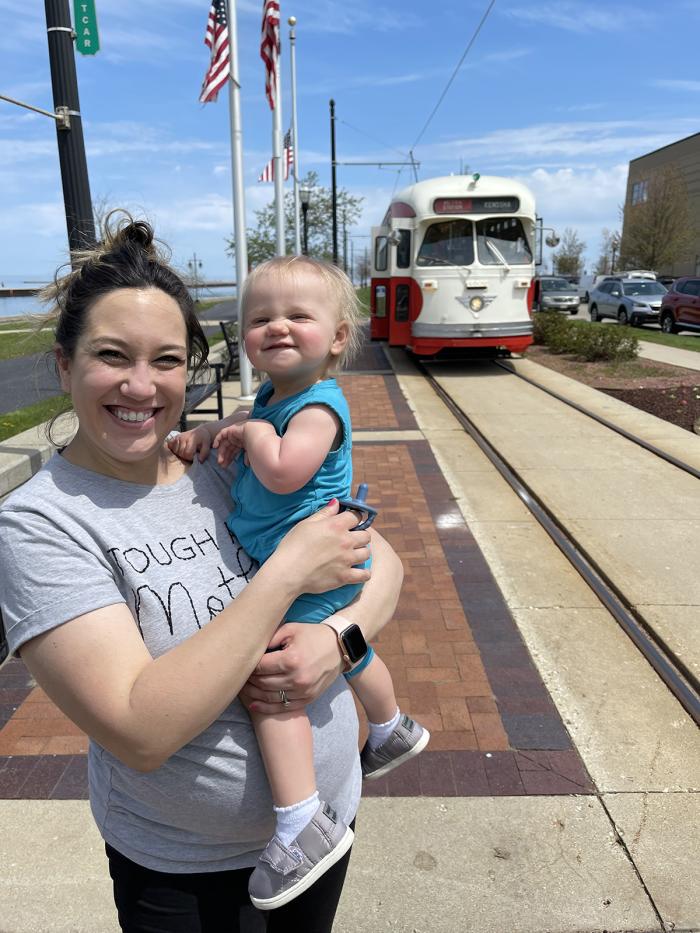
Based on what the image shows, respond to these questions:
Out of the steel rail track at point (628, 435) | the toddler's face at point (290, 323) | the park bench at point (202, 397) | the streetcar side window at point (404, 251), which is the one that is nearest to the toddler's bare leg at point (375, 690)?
the toddler's face at point (290, 323)

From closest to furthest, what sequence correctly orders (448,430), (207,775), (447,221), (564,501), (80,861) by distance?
(207,775)
(80,861)
(564,501)
(448,430)
(447,221)

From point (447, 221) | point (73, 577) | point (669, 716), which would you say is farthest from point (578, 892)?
point (447, 221)

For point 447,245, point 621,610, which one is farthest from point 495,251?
point 621,610

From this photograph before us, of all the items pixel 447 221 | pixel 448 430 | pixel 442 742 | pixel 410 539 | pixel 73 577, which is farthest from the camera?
pixel 447 221

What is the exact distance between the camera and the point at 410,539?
5418 mm

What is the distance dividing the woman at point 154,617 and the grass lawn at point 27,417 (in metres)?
5.54

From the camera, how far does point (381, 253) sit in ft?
50.8

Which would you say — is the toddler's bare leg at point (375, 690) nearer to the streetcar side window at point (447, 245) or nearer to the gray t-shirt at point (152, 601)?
the gray t-shirt at point (152, 601)

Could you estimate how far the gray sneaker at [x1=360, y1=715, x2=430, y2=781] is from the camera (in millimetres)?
2035

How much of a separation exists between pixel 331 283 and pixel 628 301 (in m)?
26.1

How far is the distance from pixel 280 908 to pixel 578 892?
127 centimetres

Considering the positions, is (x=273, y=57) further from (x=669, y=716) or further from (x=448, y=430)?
(x=669, y=716)

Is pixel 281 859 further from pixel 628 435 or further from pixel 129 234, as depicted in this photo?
pixel 628 435

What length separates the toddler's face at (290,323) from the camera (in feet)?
5.60
